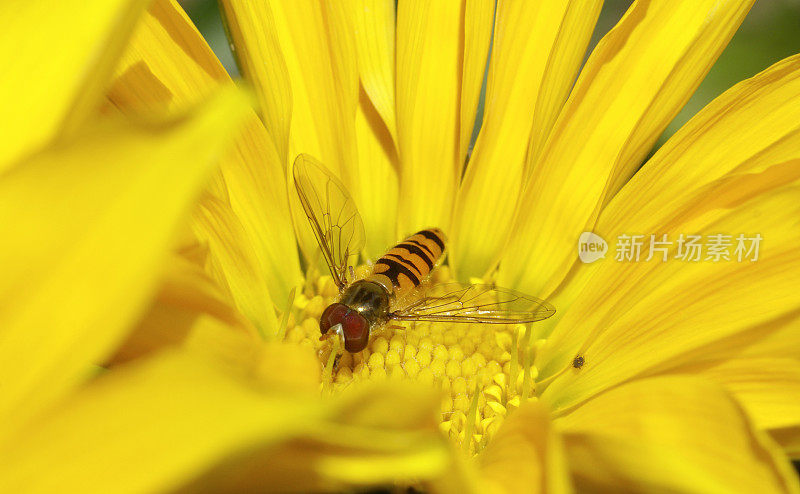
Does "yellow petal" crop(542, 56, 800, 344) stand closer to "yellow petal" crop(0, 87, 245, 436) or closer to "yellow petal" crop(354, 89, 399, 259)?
"yellow petal" crop(354, 89, 399, 259)

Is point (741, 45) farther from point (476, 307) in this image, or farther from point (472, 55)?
point (476, 307)

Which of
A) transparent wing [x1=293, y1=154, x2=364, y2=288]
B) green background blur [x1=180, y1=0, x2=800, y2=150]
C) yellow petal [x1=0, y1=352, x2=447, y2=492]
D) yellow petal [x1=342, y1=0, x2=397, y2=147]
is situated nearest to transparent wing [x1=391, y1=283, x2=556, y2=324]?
transparent wing [x1=293, y1=154, x2=364, y2=288]

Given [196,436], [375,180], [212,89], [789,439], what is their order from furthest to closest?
[375,180] < [212,89] < [789,439] < [196,436]

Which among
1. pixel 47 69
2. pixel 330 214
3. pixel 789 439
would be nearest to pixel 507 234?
pixel 330 214

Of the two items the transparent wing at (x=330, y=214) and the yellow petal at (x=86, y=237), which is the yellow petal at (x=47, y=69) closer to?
the yellow petal at (x=86, y=237)

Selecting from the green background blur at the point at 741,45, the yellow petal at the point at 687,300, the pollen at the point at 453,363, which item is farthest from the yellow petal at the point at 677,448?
the green background blur at the point at 741,45
